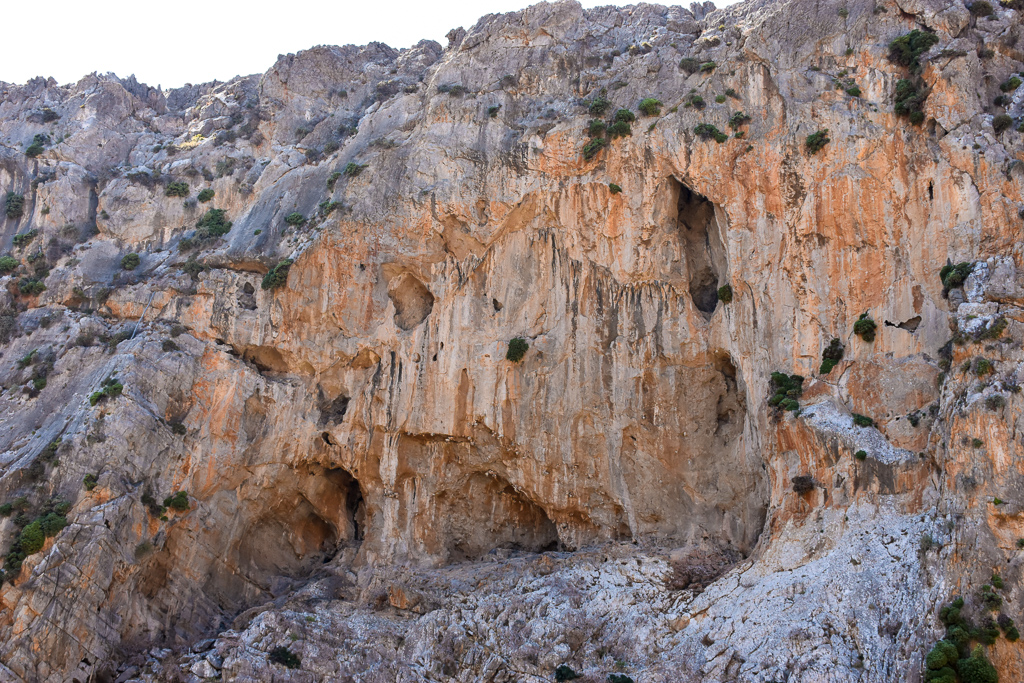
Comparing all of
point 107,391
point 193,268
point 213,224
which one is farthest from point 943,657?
point 213,224

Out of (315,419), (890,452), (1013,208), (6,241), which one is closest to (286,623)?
(315,419)

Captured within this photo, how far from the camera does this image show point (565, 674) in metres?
29.8

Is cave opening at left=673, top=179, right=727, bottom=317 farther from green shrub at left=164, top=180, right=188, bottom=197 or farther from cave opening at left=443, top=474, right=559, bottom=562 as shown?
green shrub at left=164, top=180, right=188, bottom=197

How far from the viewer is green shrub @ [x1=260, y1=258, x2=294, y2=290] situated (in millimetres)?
42312

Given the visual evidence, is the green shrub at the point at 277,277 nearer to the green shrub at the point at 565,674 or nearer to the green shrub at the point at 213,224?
the green shrub at the point at 213,224

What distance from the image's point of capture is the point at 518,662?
31.1m

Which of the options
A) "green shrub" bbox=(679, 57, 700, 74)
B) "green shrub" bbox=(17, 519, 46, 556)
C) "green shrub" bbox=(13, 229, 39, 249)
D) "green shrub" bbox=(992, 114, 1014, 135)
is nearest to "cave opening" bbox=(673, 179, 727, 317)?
"green shrub" bbox=(679, 57, 700, 74)

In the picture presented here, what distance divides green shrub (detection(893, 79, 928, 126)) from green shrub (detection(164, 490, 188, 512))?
38.1 m

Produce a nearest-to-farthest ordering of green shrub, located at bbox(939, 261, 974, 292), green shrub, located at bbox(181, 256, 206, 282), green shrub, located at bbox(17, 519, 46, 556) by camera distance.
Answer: green shrub, located at bbox(939, 261, 974, 292) < green shrub, located at bbox(17, 519, 46, 556) < green shrub, located at bbox(181, 256, 206, 282)

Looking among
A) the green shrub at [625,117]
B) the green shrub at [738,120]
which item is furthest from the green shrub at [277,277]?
the green shrub at [738,120]

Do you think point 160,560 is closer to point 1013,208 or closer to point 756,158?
point 756,158

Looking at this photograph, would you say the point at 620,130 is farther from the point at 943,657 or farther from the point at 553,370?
the point at 943,657

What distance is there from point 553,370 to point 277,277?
16.1 m

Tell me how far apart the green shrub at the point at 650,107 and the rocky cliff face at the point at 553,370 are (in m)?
0.16
